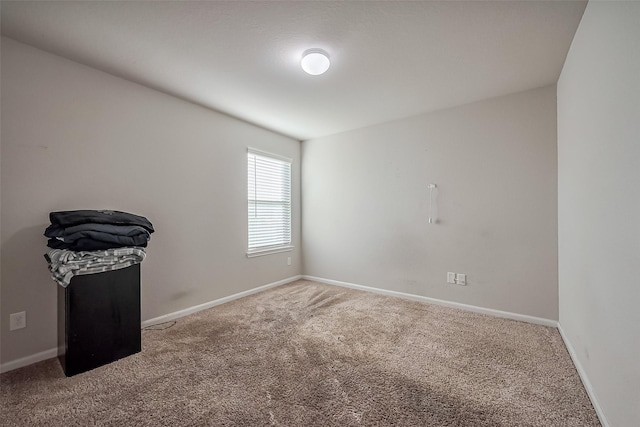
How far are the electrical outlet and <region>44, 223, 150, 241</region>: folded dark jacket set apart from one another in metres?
0.65

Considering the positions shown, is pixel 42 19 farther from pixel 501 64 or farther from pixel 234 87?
pixel 501 64

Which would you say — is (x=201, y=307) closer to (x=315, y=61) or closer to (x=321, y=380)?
(x=321, y=380)

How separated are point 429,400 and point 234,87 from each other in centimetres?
308

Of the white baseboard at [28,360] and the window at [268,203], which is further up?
the window at [268,203]

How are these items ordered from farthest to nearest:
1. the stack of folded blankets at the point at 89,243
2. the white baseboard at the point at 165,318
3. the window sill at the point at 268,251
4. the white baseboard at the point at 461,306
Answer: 1. the window sill at the point at 268,251
2. the white baseboard at the point at 461,306
3. the white baseboard at the point at 165,318
4. the stack of folded blankets at the point at 89,243

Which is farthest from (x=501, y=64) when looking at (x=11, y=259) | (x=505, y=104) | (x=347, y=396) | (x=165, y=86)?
(x=11, y=259)

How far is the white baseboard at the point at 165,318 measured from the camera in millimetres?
1996

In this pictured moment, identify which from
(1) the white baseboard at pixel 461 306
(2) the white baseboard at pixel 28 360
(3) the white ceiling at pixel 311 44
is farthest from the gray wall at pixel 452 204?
(2) the white baseboard at pixel 28 360

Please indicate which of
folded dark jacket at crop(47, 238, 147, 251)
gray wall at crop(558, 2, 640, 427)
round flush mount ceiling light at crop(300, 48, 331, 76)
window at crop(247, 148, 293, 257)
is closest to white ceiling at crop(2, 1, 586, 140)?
round flush mount ceiling light at crop(300, 48, 331, 76)

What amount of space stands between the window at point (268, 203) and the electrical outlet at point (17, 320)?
2.14 m

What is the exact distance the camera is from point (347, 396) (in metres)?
1.68

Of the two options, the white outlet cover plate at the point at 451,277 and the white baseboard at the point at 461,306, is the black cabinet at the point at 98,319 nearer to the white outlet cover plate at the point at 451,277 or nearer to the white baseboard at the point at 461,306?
the white baseboard at the point at 461,306

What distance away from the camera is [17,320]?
6.63 feet

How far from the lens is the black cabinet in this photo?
191 centimetres
